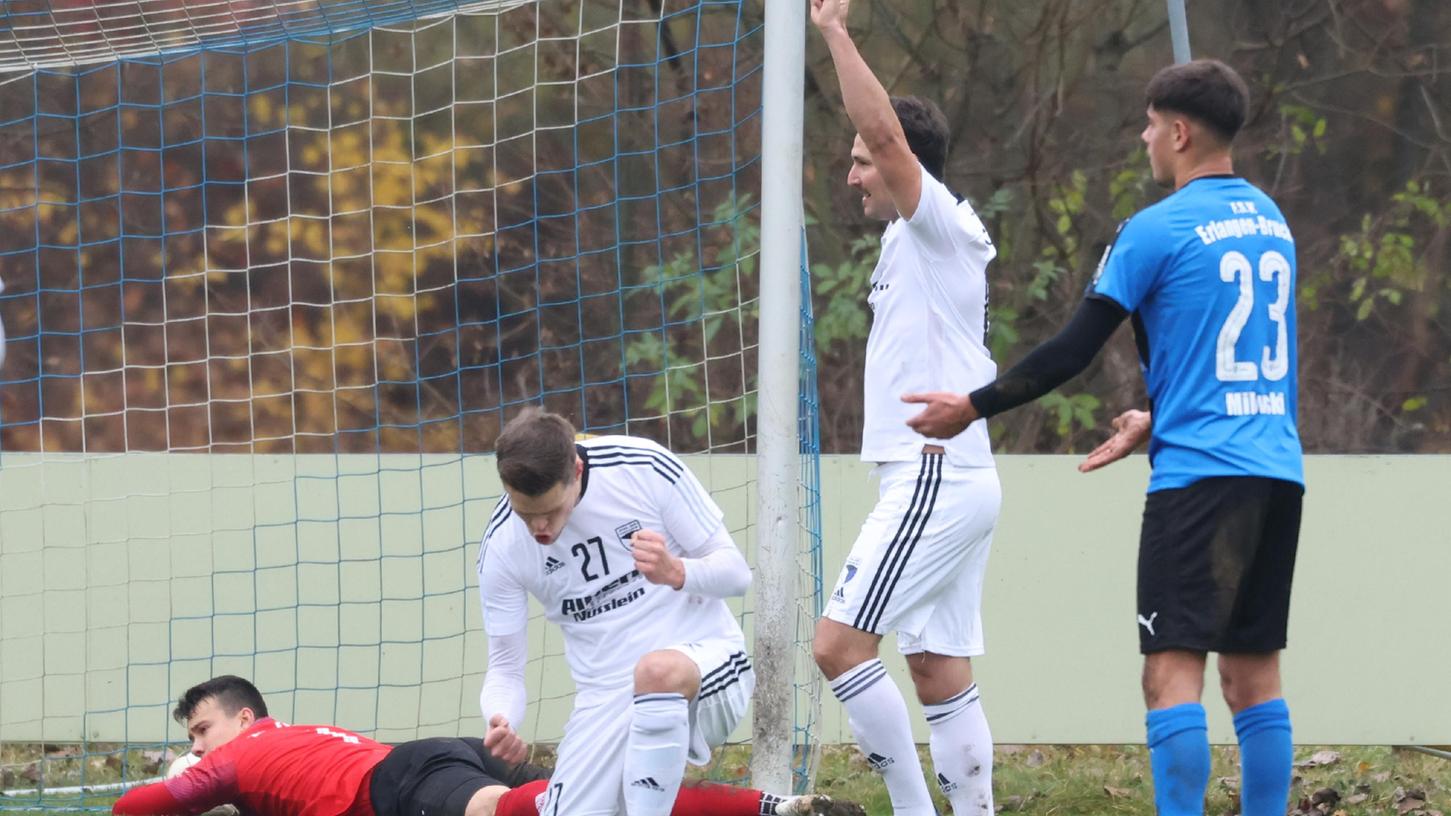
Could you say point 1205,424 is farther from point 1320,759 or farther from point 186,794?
point 1320,759

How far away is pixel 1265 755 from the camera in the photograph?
3258 millimetres

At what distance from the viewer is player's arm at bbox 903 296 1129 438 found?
3156 millimetres

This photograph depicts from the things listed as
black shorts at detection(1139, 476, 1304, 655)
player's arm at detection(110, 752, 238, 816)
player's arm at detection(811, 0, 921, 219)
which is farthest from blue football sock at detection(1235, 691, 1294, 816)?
player's arm at detection(110, 752, 238, 816)

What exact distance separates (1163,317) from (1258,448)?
299mm

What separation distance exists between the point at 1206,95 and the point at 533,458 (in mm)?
1550

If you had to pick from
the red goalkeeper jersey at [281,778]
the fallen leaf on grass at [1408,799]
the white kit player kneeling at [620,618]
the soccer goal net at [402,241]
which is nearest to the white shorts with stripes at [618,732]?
the white kit player kneeling at [620,618]

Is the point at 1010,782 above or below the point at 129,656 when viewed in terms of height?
below

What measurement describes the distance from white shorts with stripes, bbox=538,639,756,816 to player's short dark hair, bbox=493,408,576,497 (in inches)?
20.1

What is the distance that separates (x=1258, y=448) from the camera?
319 centimetres

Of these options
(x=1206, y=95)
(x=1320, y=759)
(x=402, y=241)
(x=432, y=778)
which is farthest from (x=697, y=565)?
(x=402, y=241)

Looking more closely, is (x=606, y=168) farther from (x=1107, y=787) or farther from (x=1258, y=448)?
(x=1258, y=448)

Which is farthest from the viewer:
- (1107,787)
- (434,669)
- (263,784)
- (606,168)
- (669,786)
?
(606,168)

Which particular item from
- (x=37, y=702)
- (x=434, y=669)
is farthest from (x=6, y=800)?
(x=434, y=669)

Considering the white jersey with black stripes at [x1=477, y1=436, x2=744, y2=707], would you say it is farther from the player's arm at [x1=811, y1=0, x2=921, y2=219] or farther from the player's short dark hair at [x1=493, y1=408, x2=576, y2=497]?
the player's arm at [x1=811, y1=0, x2=921, y2=219]
